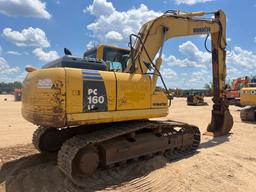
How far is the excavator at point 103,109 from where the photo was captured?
17.0ft

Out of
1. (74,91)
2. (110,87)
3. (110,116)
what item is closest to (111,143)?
(110,116)

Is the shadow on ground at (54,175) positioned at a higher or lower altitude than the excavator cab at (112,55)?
lower

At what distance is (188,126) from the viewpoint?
7.83m

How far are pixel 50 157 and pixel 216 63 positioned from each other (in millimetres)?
6850

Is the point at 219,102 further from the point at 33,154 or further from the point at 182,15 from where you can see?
the point at 33,154

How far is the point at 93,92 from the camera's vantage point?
5492 mm

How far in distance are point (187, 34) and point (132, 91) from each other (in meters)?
3.97

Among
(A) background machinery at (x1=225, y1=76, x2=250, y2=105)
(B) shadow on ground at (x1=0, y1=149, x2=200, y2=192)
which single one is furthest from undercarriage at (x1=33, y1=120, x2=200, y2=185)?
(A) background machinery at (x1=225, y1=76, x2=250, y2=105)

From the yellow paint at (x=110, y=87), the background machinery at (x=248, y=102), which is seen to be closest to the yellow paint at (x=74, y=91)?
the yellow paint at (x=110, y=87)

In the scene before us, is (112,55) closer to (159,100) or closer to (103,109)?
(159,100)

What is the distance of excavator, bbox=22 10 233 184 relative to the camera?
5180mm

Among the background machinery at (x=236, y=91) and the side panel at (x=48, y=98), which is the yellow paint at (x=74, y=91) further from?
the background machinery at (x=236, y=91)

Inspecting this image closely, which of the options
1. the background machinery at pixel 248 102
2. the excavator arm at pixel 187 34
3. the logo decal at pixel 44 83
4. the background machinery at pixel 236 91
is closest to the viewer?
the logo decal at pixel 44 83

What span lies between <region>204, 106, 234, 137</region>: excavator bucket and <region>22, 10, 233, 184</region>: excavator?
2469 millimetres
